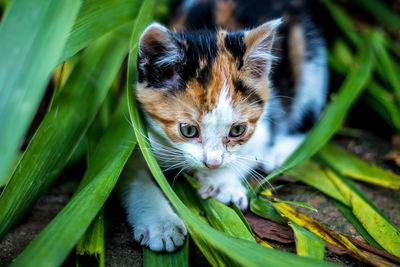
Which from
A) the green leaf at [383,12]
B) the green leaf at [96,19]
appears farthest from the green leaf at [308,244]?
the green leaf at [383,12]

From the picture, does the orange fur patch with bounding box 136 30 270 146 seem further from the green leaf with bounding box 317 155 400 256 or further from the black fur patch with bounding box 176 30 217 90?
the green leaf with bounding box 317 155 400 256

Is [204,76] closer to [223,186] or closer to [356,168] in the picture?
[223,186]

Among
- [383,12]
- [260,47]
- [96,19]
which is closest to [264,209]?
[260,47]

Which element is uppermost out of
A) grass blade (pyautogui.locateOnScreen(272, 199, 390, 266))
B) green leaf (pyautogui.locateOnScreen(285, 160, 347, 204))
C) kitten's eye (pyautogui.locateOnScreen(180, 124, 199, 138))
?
kitten's eye (pyautogui.locateOnScreen(180, 124, 199, 138))

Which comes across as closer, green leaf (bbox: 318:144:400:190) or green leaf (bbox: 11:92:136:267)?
green leaf (bbox: 11:92:136:267)

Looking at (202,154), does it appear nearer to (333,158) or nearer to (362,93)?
(333,158)

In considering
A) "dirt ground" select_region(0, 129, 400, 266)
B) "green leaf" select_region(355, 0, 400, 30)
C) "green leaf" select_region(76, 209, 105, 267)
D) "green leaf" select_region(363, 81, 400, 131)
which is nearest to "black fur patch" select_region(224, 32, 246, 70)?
"dirt ground" select_region(0, 129, 400, 266)

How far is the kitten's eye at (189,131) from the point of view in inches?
60.5

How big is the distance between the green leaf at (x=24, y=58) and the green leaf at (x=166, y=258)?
593 mm

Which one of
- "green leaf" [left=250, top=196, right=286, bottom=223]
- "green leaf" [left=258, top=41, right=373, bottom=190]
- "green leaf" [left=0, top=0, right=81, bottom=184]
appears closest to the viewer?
"green leaf" [left=0, top=0, right=81, bottom=184]

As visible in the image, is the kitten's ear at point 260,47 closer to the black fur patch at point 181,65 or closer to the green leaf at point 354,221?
the black fur patch at point 181,65

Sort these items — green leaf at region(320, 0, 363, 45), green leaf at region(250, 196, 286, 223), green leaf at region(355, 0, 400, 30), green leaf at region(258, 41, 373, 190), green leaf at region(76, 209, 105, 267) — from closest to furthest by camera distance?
green leaf at region(76, 209, 105, 267) → green leaf at region(250, 196, 286, 223) → green leaf at region(258, 41, 373, 190) → green leaf at region(320, 0, 363, 45) → green leaf at region(355, 0, 400, 30)

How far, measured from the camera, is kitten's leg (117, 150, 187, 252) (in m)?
1.41

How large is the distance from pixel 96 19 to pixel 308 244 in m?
1.18
